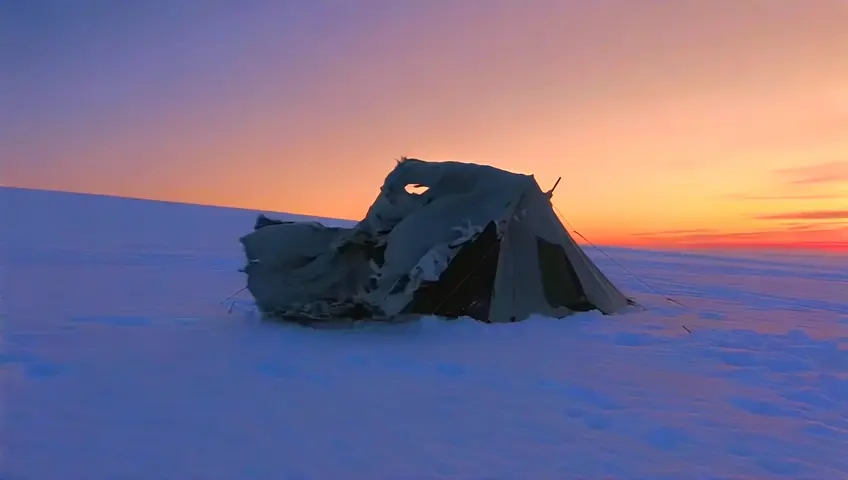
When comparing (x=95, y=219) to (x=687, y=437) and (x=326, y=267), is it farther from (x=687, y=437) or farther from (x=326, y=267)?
(x=687, y=437)

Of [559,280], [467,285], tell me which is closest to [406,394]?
[467,285]

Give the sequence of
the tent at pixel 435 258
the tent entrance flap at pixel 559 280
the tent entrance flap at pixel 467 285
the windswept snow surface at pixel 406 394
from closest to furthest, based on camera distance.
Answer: the windswept snow surface at pixel 406 394, the tent at pixel 435 258, the tent entrance flap at pixel 467 285, the tent entrance flap at pixel 559 280

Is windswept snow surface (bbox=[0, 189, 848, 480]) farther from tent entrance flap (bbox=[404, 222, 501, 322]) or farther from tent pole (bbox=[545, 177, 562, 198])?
tent pole (bbox=[545, 177, 562, 198])

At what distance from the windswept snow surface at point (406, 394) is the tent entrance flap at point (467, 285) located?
321 millimetres

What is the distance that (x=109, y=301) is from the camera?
289 inches

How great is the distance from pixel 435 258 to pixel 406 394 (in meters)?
2.74

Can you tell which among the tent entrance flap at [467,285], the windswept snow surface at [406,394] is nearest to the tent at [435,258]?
the tent entrance flap at [467,285]

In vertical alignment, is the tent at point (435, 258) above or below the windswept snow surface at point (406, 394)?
above

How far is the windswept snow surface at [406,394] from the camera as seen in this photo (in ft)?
10.5

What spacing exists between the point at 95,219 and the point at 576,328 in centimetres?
1889

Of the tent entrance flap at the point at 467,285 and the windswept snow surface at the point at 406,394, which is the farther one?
the tent entrance flap at the point at 467,285

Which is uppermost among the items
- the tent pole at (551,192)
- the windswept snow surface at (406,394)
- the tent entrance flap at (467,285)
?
the tent pole at (551,192)

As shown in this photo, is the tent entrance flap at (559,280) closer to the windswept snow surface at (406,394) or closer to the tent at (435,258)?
the tent at (435,258)

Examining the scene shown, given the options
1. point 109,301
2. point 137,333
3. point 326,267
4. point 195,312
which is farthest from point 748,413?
point 109,301
